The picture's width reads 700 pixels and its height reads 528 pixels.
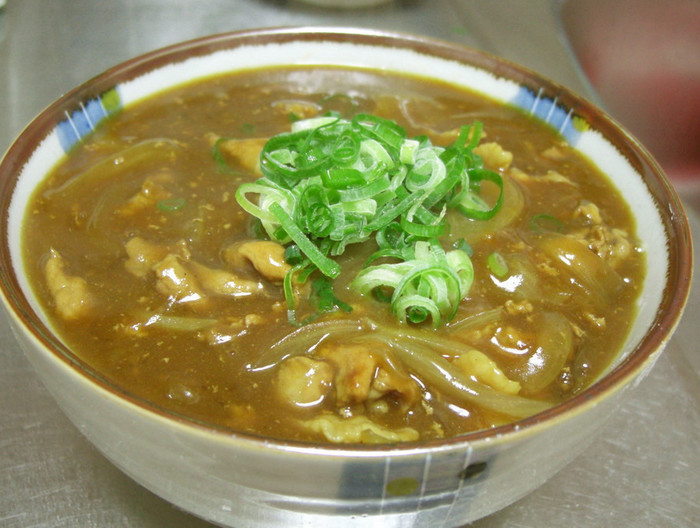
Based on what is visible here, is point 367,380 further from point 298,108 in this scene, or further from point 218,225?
point 298,108

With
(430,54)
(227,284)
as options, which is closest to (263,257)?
(227,284)

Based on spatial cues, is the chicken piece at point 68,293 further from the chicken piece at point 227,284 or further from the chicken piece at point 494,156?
the chicken piece at point 494,156

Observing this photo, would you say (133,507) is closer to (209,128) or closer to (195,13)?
(209,128)

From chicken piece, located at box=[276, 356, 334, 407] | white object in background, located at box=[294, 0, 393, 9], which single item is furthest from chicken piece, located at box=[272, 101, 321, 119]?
white object in background, located at box=[294, 0, 393, 9]

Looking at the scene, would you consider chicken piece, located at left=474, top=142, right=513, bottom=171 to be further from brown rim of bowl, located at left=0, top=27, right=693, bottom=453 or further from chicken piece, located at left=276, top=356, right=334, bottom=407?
chicken piece, located at left=276, top=356, right=334, bottom=407

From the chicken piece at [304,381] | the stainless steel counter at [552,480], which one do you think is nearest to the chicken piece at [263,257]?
the chicken piece at [304,381]

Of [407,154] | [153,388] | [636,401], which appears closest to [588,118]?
[407,154]

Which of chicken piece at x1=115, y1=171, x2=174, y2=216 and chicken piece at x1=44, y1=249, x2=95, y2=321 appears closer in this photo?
chicken piece at x1=44, y1=249, x2=95, y2=321
